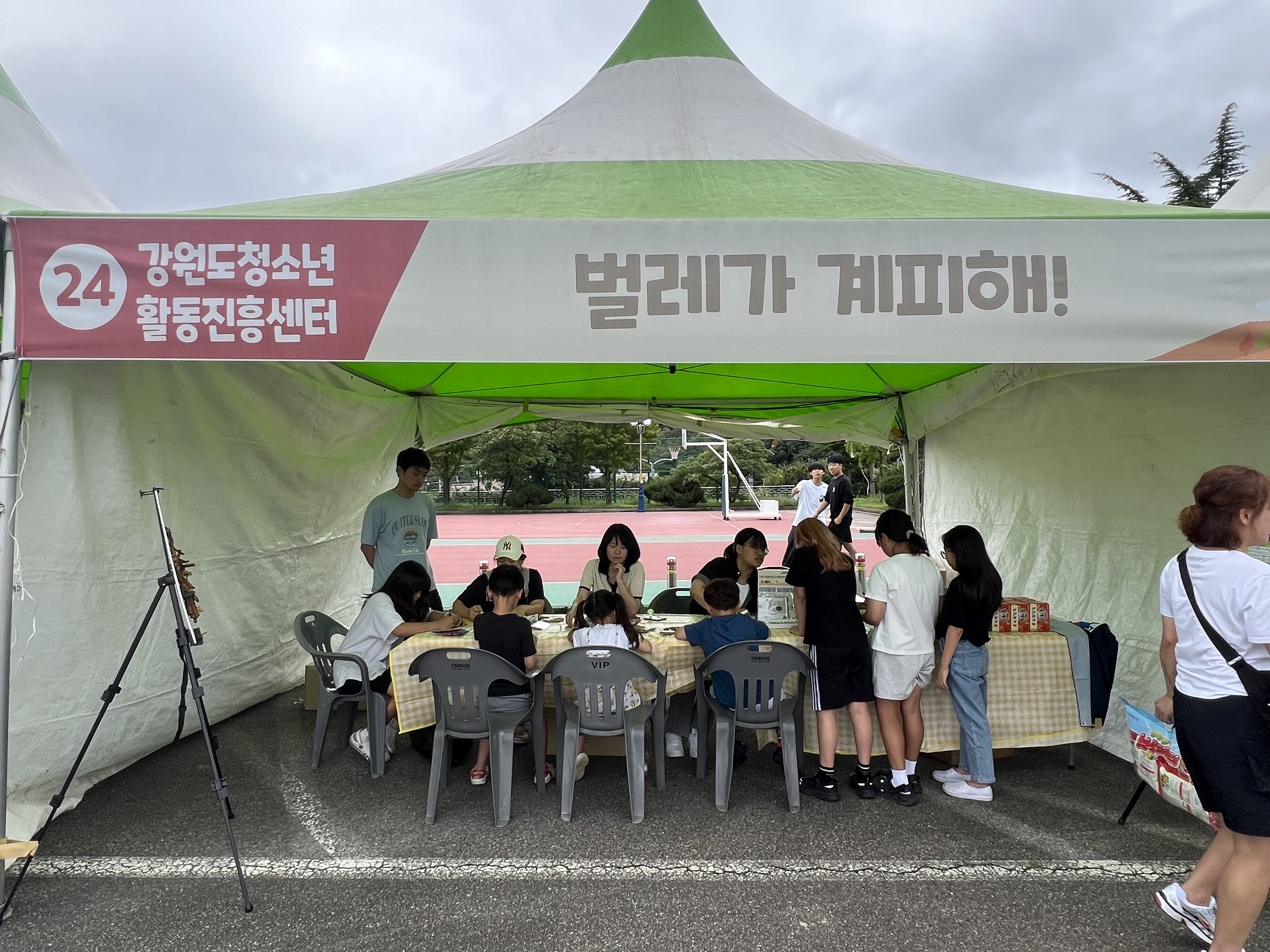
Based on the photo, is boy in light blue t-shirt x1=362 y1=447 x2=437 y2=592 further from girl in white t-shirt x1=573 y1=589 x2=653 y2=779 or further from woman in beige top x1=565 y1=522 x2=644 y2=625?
girl in white t-shirt x1=573 y1=589 x2=653 y2=779

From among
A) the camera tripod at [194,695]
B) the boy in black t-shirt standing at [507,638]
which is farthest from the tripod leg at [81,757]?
the boy in black t-shirt standing at [507,638]

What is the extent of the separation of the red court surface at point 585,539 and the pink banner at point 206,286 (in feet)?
17.6

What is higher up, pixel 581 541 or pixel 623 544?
pixel 623 544

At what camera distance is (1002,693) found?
3613mm

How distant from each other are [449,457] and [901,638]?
81.4 ft

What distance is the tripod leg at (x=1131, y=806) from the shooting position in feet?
9.80

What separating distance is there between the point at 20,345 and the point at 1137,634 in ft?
17.6

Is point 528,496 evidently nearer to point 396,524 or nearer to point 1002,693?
point 396,524

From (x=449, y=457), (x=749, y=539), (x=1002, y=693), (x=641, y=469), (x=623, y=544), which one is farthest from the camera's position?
(x=641, y=469)

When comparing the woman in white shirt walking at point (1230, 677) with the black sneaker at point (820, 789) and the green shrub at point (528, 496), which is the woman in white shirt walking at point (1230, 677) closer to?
the black sneaker at point (820, 789)

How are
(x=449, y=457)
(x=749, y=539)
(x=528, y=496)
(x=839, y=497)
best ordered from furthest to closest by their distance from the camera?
(x=528, y=496) < (x=449, y=457) < (x=839, y=497) < (x=749, y=539)

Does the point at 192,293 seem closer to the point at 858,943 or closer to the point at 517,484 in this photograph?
the point at 858,943

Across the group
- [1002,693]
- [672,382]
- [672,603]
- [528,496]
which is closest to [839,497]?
[672,382]

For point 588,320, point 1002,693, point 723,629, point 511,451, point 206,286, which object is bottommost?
point 1002,693
